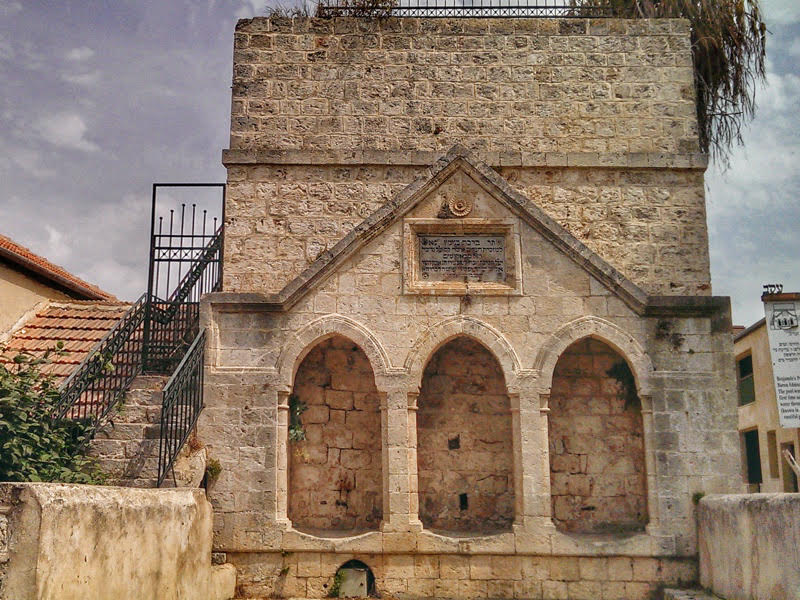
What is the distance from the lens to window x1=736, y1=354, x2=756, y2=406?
19.7 meters

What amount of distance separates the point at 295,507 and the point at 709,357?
514 cm

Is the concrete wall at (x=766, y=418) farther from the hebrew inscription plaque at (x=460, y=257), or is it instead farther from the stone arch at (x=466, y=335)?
the stone arch at (x=466, y=335)

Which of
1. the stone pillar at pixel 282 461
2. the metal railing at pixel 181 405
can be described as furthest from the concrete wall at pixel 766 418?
the metal railing at pixel 181 405

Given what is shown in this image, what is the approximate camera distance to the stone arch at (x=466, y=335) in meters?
8.99

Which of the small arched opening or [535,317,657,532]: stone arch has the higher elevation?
[535,317,657,532]: stone arch

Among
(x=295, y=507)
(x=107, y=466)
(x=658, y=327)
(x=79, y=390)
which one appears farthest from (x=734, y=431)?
(x=79, y=390)

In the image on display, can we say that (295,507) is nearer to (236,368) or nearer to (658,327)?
(236,368)

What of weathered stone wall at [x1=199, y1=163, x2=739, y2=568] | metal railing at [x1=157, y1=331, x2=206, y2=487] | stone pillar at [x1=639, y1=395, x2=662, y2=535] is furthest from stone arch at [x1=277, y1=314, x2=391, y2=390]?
stone pillar at [x1=639, y1=395, x2=662, y2=535]

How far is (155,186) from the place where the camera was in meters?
10.1

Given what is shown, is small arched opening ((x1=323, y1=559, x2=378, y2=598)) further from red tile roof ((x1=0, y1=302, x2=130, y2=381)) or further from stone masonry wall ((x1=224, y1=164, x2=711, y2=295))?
red tile roof ((x1=0, y1=302, x2=130, y2=381))

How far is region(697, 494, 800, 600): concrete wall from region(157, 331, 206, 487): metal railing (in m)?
5.46

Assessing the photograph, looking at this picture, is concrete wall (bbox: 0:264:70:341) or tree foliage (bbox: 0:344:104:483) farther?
concrete wall (bbox: 0:264:70:341)

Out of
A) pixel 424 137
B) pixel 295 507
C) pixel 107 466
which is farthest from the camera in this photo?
pixel 424 137

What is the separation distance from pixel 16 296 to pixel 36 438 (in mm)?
5206
